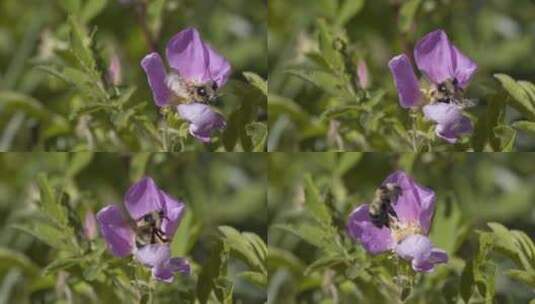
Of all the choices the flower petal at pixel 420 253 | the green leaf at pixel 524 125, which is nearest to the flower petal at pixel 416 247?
the flower petal at pixel 420 253

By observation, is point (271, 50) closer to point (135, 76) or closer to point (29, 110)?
point (135, 76)

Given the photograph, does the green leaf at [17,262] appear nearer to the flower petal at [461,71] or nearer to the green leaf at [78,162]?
the green leaf at [78,162]

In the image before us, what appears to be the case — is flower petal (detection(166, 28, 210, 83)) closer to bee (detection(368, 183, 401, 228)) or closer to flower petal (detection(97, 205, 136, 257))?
flower petal (detection(97, 205, 136, 257))

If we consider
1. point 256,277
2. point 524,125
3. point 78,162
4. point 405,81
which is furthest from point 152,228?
point 524,125

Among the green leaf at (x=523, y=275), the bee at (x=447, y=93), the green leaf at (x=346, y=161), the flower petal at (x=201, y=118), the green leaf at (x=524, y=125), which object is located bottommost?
the green leaf at (x=523, y=275)

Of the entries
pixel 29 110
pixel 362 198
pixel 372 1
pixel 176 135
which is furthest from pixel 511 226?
pixel 29 110

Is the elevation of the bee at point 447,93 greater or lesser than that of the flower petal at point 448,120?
greater
